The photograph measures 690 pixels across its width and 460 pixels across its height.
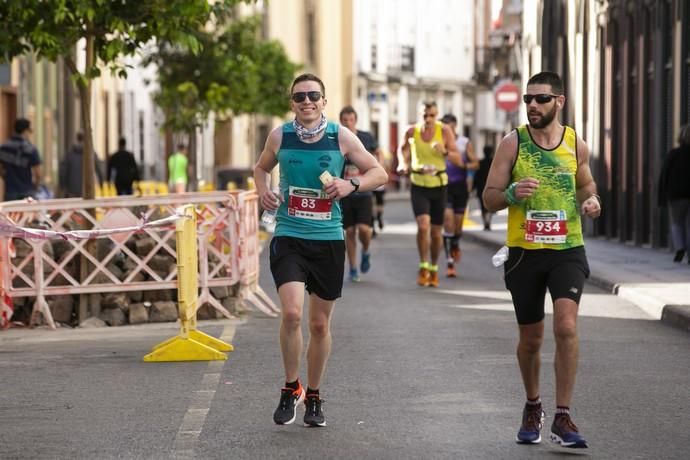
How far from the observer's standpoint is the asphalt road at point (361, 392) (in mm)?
8875

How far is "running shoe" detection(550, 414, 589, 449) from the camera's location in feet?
28.3

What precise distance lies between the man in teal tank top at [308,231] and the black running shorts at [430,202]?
32.4ft

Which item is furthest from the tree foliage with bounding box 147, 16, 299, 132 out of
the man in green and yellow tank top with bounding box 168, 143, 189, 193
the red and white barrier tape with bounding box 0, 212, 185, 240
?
the red and white barrier tape with bounding box 0, 212, 185, 240

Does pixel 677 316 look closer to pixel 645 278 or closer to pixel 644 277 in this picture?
pixel 645 278

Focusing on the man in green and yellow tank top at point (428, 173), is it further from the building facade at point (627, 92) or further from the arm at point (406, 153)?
the building facade at point (627, 92)

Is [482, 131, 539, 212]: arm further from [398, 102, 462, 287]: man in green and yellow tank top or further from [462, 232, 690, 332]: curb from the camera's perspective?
[398, 102, 462, 287]: man in green and yellow tank top

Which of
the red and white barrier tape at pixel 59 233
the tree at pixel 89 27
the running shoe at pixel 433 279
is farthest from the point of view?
the running shoe at pixel 433 279

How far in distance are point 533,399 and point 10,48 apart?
9359mm

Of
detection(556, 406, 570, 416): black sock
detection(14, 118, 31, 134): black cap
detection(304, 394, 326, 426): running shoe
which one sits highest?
detection(14, 118, 31, 134): black cap

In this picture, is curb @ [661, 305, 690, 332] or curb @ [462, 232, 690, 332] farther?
curb @ [462, 232, 690, 332]

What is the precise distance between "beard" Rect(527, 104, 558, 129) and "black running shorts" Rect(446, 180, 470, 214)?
13.5 m

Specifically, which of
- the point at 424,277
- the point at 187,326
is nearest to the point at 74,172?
the point at 424,277

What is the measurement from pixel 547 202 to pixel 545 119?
1.31 feet

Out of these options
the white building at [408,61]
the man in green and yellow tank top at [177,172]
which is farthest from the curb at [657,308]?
the white building at [408,61]
